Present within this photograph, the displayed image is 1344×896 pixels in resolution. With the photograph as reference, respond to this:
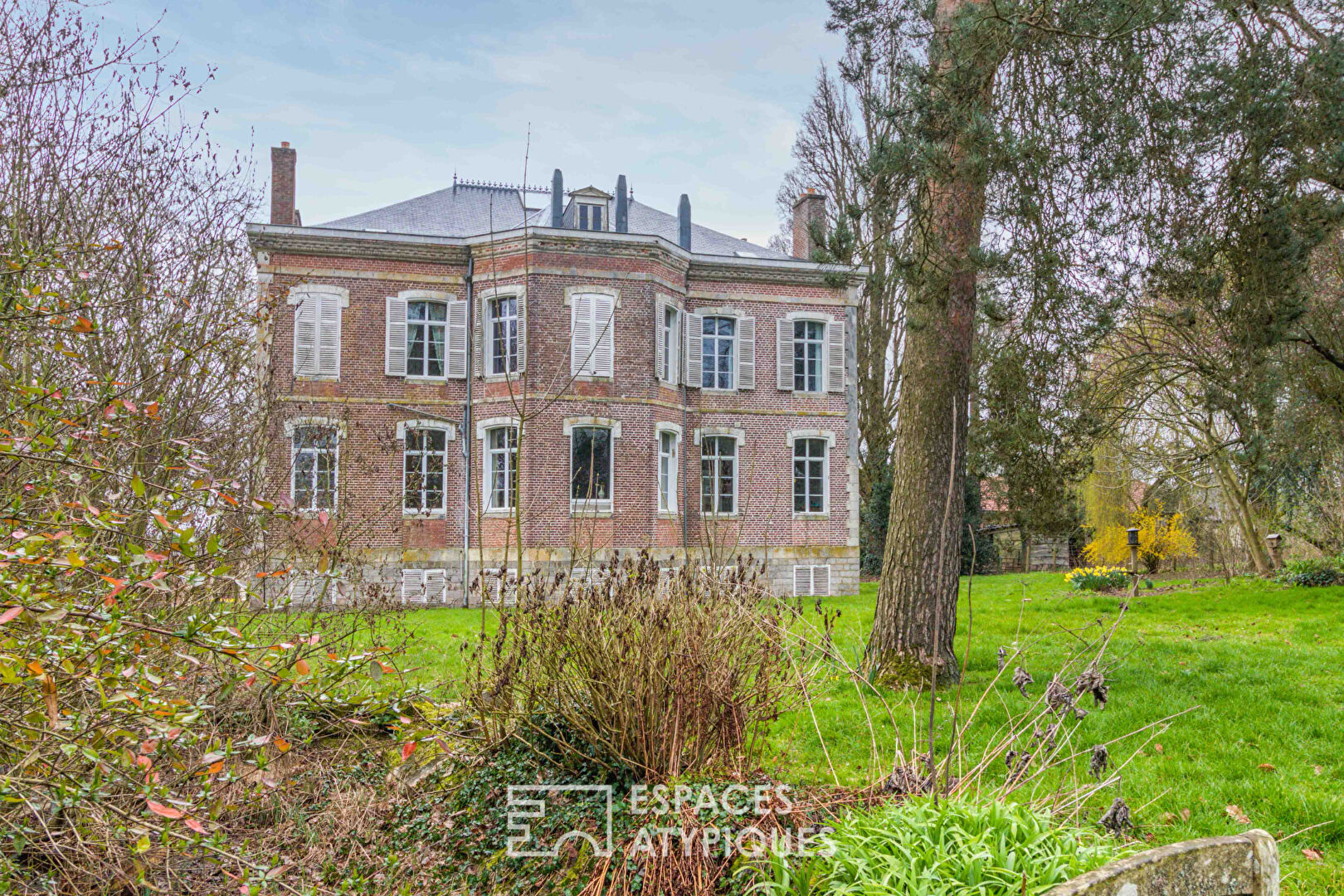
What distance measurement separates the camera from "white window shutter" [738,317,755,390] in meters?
19.8

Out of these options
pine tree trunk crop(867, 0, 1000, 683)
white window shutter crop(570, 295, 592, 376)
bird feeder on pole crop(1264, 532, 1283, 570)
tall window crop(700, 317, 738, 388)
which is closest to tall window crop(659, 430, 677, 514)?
tall window crop(700, 317, 738, 388)

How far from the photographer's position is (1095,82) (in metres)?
6.67

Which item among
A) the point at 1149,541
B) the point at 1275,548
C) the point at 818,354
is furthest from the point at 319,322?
the point at 1275,548

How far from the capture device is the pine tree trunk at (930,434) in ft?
23.1

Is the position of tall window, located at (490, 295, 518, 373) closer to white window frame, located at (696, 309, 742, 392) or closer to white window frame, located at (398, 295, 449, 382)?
white window frame, located at (398, 295, 449, 382)

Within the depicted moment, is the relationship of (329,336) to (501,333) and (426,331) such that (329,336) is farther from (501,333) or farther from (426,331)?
(501,333)

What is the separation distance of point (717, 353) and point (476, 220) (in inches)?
268

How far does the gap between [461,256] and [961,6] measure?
46.0 feet

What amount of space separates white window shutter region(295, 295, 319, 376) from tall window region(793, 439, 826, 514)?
1072 cm

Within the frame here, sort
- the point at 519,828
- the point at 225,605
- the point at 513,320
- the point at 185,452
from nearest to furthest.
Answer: the point at 185,452 → the point at 519,828 → the point at 225,605 → the point at 513,320

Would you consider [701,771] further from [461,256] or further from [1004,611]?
[461,256]

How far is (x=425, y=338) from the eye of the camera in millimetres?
18672

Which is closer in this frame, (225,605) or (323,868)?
(323,868)

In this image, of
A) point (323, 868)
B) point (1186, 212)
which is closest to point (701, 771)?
point (323, 868)
